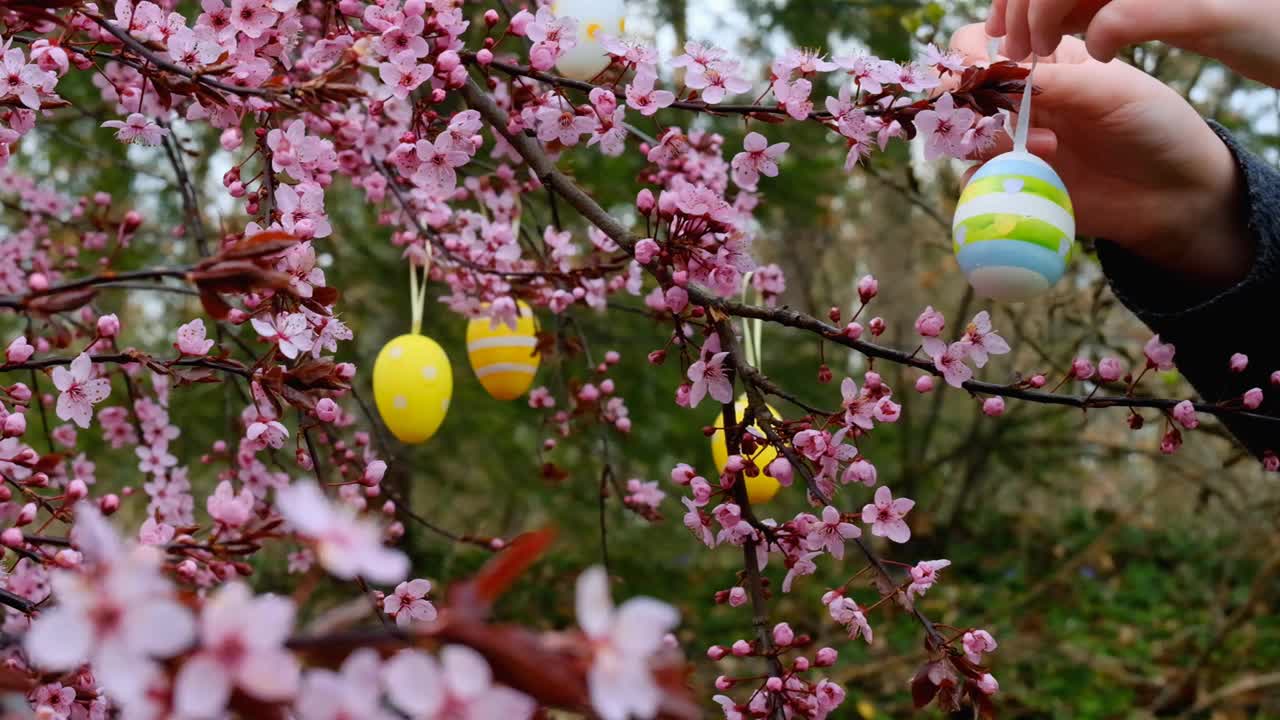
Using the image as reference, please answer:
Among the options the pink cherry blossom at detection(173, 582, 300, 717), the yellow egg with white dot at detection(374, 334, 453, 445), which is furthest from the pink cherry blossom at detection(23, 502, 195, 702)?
the yellow egg with white dot at detection(374, 334, 453, 445)

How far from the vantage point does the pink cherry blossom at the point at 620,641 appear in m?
Result: 0.50

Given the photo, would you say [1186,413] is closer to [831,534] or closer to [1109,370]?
[1109,370]

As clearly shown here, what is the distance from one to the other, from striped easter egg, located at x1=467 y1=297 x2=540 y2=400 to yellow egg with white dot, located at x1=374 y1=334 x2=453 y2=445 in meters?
0.17

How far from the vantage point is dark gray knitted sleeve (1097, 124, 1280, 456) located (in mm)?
1339

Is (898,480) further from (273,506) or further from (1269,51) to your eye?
(1269,51)

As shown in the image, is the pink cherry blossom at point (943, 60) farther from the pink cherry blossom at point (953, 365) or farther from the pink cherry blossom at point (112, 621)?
the pink cherry blossom at point (112, 621)

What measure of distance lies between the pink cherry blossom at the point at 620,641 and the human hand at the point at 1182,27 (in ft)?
3.44

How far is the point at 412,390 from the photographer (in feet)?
6.33

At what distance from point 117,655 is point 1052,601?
5.30 meters

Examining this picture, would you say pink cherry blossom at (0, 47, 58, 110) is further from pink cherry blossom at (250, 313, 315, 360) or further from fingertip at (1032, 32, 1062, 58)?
fingertip at (1032, 32, 1062, 58)

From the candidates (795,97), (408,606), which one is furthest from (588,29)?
(408,606)

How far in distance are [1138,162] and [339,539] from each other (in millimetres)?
1314

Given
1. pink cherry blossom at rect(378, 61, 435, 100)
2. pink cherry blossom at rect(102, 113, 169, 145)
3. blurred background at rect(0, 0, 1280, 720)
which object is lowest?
blurred background at rect(0, 0, 1280, 720)

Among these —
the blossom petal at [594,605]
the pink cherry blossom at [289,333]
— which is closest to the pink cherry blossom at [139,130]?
the pink cherry blossom at [289,333]
